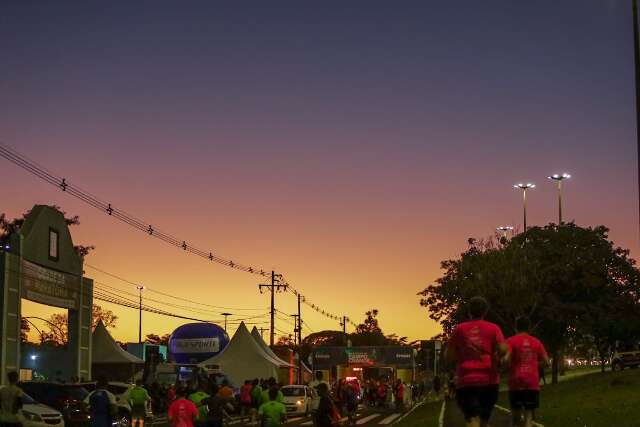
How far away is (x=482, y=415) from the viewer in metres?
9.93

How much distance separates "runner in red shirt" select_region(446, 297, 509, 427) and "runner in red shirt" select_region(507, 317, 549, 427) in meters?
2.22

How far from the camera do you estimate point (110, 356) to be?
55.4 meters

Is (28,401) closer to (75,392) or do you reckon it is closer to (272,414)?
(75,392)

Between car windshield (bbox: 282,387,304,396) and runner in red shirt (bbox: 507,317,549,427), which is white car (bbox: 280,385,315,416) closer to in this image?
car windshield (bbox: 282,387,304,396)

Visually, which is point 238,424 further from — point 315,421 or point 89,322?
point 315,421

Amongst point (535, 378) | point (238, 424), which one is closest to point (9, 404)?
point (535, 378)

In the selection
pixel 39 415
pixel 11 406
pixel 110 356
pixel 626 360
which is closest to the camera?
pixel 11 406

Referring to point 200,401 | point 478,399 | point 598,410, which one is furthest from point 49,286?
point 478,399

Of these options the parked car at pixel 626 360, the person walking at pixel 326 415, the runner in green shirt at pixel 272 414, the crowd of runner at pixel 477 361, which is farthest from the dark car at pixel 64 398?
the parked car at pixel 626 360

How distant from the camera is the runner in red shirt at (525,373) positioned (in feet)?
39.6

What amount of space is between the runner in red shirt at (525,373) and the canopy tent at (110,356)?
44.0 m

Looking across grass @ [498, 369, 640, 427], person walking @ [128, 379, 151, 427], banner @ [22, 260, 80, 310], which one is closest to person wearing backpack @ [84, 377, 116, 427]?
person walking @ [128, 379, 151, 427]

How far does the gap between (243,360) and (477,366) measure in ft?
174

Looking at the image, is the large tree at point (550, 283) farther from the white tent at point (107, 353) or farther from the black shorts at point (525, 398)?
the black shorts at point (525, 398)
